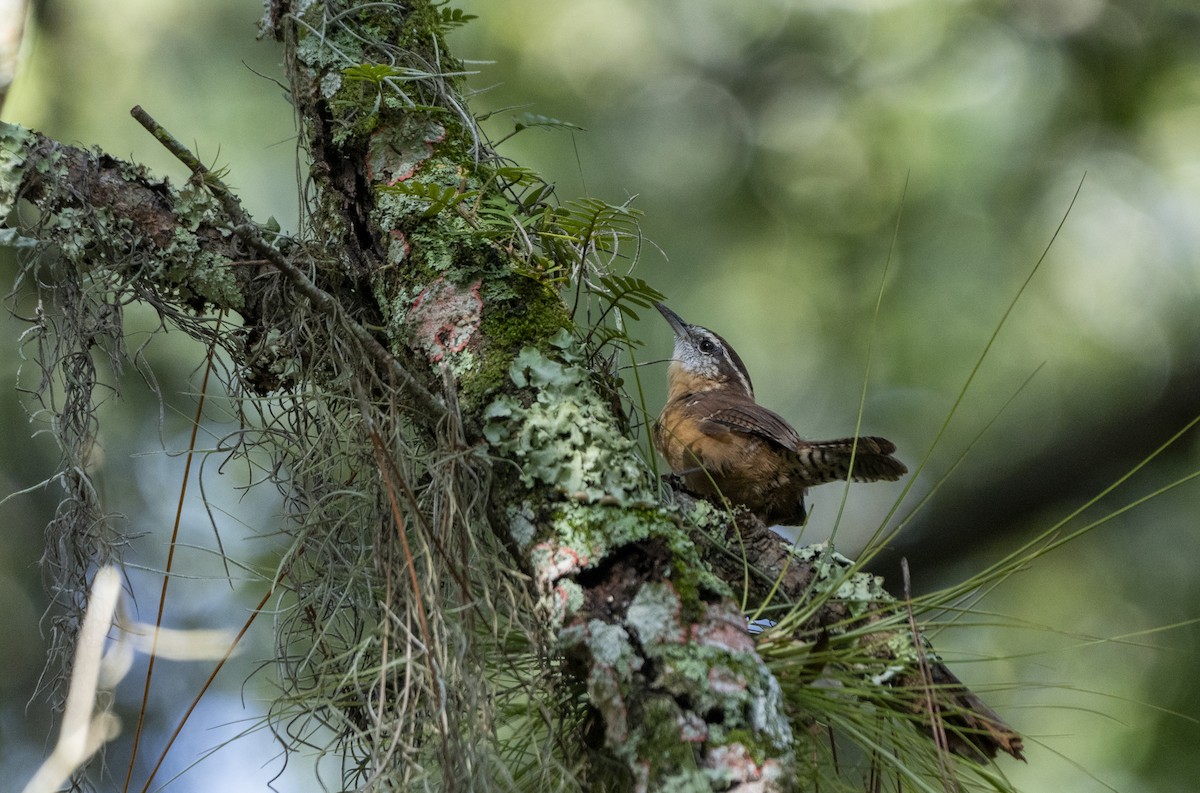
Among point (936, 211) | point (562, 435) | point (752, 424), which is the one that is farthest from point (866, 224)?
point (562, 435)

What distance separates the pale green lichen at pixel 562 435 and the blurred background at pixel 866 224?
9.69 ft

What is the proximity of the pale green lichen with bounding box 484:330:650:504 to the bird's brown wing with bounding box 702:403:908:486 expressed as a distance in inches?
59.8

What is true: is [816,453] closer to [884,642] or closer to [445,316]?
[884,642]

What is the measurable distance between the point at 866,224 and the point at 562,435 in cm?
407

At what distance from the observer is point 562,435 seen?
157 cm

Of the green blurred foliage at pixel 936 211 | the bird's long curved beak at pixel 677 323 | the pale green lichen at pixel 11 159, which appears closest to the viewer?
the pale green lichen at pixel 11 159

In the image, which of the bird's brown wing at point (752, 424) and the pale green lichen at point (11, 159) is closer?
the pale green lichen at point (11, 159)

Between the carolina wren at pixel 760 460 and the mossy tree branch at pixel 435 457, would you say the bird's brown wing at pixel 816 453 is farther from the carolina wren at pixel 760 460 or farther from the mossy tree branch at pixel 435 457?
the mossy tree branch at pixel 435 457

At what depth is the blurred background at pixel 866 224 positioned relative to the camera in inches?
180

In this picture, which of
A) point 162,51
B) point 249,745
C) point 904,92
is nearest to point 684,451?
point 249,745

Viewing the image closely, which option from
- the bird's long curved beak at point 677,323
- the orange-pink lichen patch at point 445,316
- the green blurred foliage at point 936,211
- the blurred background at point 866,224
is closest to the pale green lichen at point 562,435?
the orange-pink lichen patch at point 445,316

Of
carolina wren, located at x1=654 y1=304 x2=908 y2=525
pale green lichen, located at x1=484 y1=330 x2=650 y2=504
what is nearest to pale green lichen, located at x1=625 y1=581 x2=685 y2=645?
pale green lichen, located at x1=484 y1=330 x2=650 y2=504

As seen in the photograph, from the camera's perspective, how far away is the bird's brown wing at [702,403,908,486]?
3043 mm

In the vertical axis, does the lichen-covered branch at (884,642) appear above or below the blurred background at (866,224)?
below
